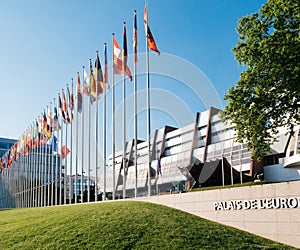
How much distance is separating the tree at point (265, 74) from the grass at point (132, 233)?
4596mm

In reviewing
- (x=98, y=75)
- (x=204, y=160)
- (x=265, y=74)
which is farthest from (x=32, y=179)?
(x=265, y=74)

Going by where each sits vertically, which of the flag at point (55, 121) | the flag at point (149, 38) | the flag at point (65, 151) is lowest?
the flag at point (65, 151)

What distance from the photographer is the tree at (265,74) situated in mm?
14922

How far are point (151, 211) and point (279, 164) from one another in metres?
36.8

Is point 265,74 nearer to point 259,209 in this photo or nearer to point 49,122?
point 259,209

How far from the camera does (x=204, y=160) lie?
61.9 meters

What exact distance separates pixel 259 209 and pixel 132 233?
493 cm

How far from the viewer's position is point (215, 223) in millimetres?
15672

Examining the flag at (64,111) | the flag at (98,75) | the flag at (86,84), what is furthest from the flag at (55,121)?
the flag at (98,75)

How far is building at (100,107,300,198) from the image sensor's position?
4391 centimetres

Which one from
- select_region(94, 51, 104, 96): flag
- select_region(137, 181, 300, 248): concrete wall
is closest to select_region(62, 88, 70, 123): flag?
select_region(94, 51, 104, 96): flag

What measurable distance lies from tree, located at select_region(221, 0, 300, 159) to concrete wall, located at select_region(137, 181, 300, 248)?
2.78 metres

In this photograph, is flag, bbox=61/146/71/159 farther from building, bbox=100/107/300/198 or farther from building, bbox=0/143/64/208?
building, bbox=0/143/64/208

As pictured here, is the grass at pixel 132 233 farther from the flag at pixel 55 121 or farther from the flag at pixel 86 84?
the flag at pixel 55 121
